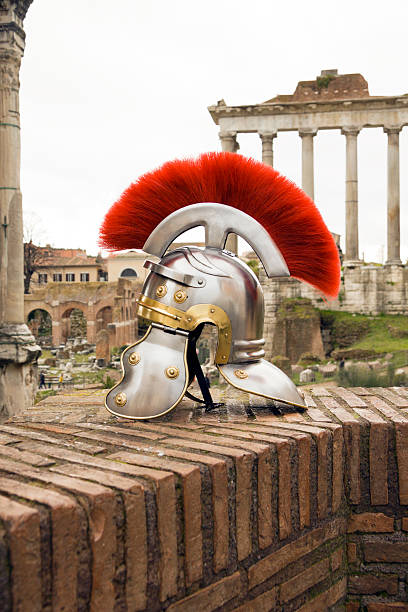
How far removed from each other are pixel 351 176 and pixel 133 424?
72.2 feet

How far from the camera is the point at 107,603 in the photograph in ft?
4.28

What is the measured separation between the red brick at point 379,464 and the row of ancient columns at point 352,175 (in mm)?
20856

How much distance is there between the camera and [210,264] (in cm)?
248

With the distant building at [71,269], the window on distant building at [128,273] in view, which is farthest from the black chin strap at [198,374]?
the distant building at [71,269]

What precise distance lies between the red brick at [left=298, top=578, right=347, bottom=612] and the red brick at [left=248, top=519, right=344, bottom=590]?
174mm

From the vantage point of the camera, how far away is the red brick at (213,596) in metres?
1.48

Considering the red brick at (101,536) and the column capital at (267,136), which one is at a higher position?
the column capital at (267,136)

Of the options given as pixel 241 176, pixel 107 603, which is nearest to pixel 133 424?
pixel 107 603

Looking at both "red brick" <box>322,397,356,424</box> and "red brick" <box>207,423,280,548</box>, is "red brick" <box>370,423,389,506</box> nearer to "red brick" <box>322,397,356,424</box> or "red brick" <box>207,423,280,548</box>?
"red brick" <box>322,397,356,424</box>

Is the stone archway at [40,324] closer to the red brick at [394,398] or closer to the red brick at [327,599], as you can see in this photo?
the red brick at [394,398]

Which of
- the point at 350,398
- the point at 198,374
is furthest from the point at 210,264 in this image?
the point at 350,398

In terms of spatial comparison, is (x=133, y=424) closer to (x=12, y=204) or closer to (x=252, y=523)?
(x=252, y=523)

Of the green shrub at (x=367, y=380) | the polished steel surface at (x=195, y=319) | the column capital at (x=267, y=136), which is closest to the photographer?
the polished steel surface at (x=195, y=319)

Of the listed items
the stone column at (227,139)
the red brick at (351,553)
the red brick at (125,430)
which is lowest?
the red brick at (351,553)
